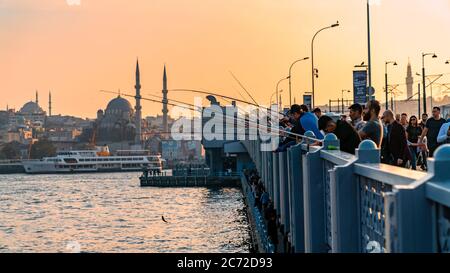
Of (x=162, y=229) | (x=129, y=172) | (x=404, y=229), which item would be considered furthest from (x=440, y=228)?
(x=129, y=172)

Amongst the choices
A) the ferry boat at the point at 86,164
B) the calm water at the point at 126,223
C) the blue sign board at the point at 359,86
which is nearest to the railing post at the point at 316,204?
the calm water at the point at 126,223

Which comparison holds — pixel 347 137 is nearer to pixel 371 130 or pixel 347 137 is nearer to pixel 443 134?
pixel 371 130

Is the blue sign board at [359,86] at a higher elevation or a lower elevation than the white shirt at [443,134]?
higher

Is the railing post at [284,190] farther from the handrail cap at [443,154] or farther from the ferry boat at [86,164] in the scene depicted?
the ferry boat at [86,164]

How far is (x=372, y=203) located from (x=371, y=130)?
2.95 meters

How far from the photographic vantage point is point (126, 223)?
174 feet

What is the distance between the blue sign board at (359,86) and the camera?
29.5 m

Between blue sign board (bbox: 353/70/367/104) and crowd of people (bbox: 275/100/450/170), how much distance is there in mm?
11417

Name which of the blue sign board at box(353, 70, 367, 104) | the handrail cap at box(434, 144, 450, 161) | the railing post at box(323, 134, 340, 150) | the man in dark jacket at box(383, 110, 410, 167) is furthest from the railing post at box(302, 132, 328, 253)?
the blue sign board at box(353, 70, 367, 104)

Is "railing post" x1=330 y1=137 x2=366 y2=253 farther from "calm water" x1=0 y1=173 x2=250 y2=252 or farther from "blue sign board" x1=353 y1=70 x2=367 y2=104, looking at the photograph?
"blue sign board" x1=353 y1=70 x2=367 y2=104

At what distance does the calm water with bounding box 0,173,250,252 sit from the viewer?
39.2 meters

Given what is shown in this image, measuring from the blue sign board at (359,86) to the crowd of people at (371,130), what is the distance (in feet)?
37.5
